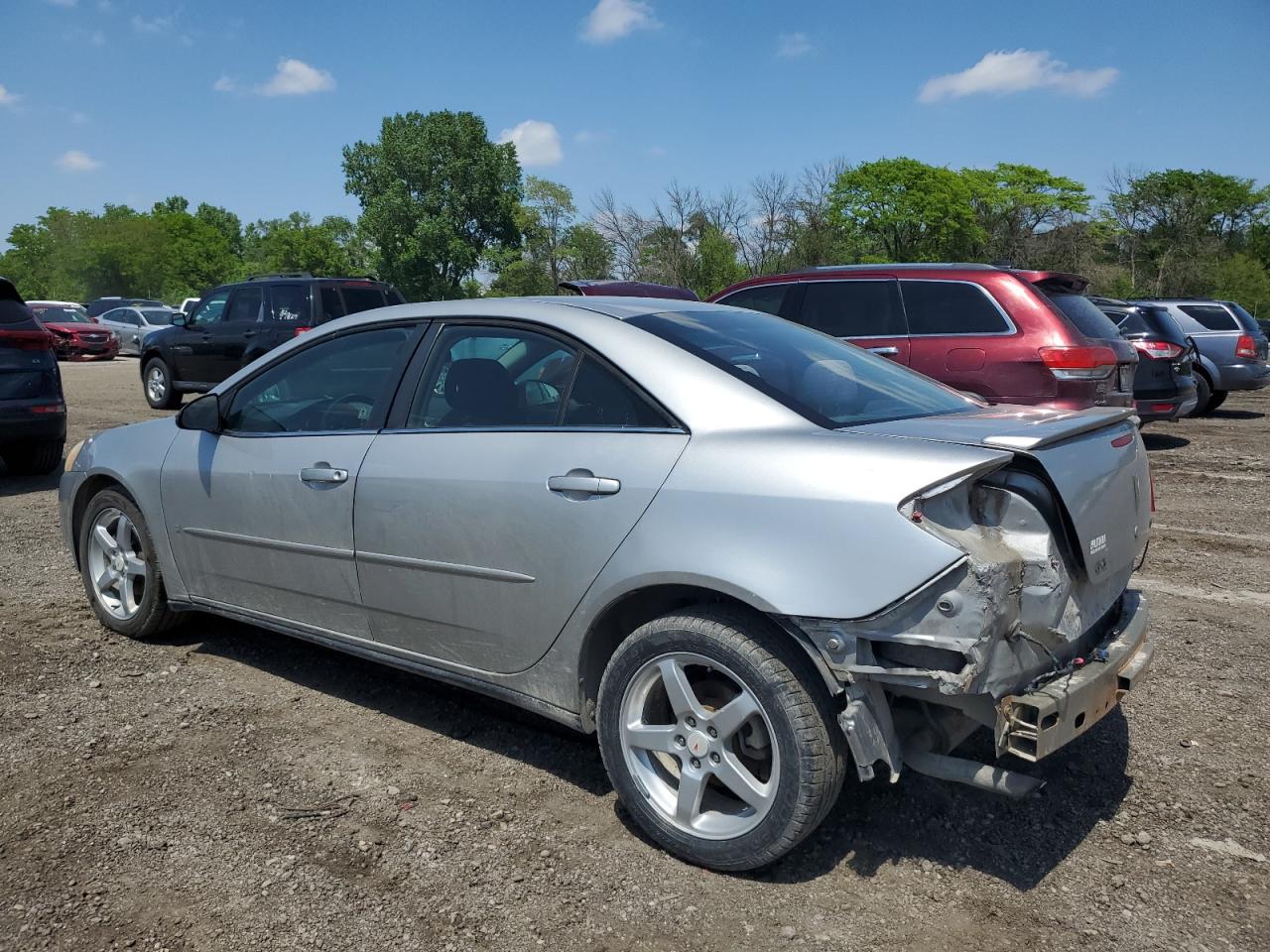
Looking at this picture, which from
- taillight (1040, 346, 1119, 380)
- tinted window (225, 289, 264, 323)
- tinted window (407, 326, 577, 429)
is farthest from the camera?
tinted window (225, 289, 264, 323)

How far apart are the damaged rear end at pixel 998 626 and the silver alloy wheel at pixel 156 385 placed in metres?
14.9

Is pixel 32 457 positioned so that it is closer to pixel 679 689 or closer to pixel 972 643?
pixel 679 689

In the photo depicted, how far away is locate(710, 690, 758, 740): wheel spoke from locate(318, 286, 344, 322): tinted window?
468 inches

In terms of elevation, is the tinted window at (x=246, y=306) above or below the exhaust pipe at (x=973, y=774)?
above

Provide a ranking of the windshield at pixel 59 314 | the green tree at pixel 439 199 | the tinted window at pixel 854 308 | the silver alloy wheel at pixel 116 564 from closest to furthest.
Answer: the silver alloy wheel at pixel 116 564 < the tinted window at pixel 854 308 < the windshield at pixel 59 314 < the green tree at pixel 439 199

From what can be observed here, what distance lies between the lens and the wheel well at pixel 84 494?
4.76m

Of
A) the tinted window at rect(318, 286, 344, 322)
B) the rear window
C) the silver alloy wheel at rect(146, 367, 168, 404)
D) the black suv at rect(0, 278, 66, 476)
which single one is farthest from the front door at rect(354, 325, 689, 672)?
the silver alloy wheel at rect(146, 367, 168, 404)

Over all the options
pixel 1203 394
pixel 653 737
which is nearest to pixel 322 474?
pixel 653 737

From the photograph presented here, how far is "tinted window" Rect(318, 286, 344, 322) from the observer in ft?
44.5

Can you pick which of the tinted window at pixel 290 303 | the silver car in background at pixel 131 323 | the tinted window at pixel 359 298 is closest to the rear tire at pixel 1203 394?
the tinted window at pixel 359 298

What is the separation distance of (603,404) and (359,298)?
11729 millimetres

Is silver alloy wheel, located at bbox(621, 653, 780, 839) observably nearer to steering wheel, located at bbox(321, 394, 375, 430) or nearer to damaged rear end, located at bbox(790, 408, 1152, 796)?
damaged rear end, located at bbox(790, 408, 1152, 796)

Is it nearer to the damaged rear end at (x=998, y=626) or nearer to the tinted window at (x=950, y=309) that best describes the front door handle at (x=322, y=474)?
the damaged rear end at (x=998, y=626)

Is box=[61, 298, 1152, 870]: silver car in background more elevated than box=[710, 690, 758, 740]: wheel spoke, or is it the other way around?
box=[61, 298, 1152, 870]: silver car in background
